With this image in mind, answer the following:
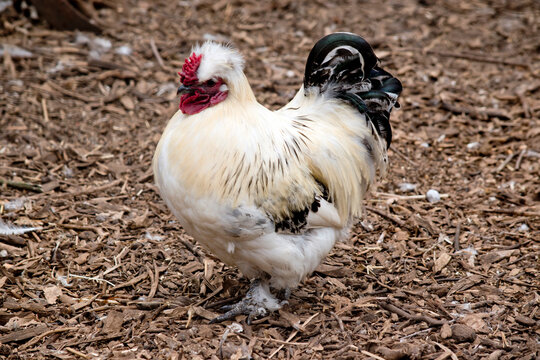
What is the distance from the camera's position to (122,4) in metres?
9.87

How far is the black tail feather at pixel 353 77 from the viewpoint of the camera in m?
4.83

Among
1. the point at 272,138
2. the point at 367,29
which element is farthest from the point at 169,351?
the point at 367,29

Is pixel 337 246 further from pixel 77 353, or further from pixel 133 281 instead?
pixel 77 353

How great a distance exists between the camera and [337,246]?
605 cm

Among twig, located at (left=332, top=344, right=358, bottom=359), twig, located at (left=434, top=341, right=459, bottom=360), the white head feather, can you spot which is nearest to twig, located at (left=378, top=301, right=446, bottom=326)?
twig, located at (left=434, top=341, right=459, bottom=360)

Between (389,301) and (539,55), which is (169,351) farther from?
(539,55)

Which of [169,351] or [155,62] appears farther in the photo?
[155,62]

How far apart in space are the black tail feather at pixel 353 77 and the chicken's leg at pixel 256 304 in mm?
1549

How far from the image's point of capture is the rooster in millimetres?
4301

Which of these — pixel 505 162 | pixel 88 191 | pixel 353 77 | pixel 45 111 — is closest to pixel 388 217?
A: pixel 505 162

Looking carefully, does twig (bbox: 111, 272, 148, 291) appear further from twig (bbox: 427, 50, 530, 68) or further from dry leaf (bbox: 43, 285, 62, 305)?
twig (bbox: 427, 50, 530, 68)

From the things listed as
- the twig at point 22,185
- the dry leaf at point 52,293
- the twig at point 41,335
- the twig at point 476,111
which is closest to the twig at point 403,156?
the twig at point 476,111

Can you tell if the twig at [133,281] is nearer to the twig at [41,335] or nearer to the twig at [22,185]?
the twig at [41,335]

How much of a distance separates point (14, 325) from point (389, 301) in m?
2.86
